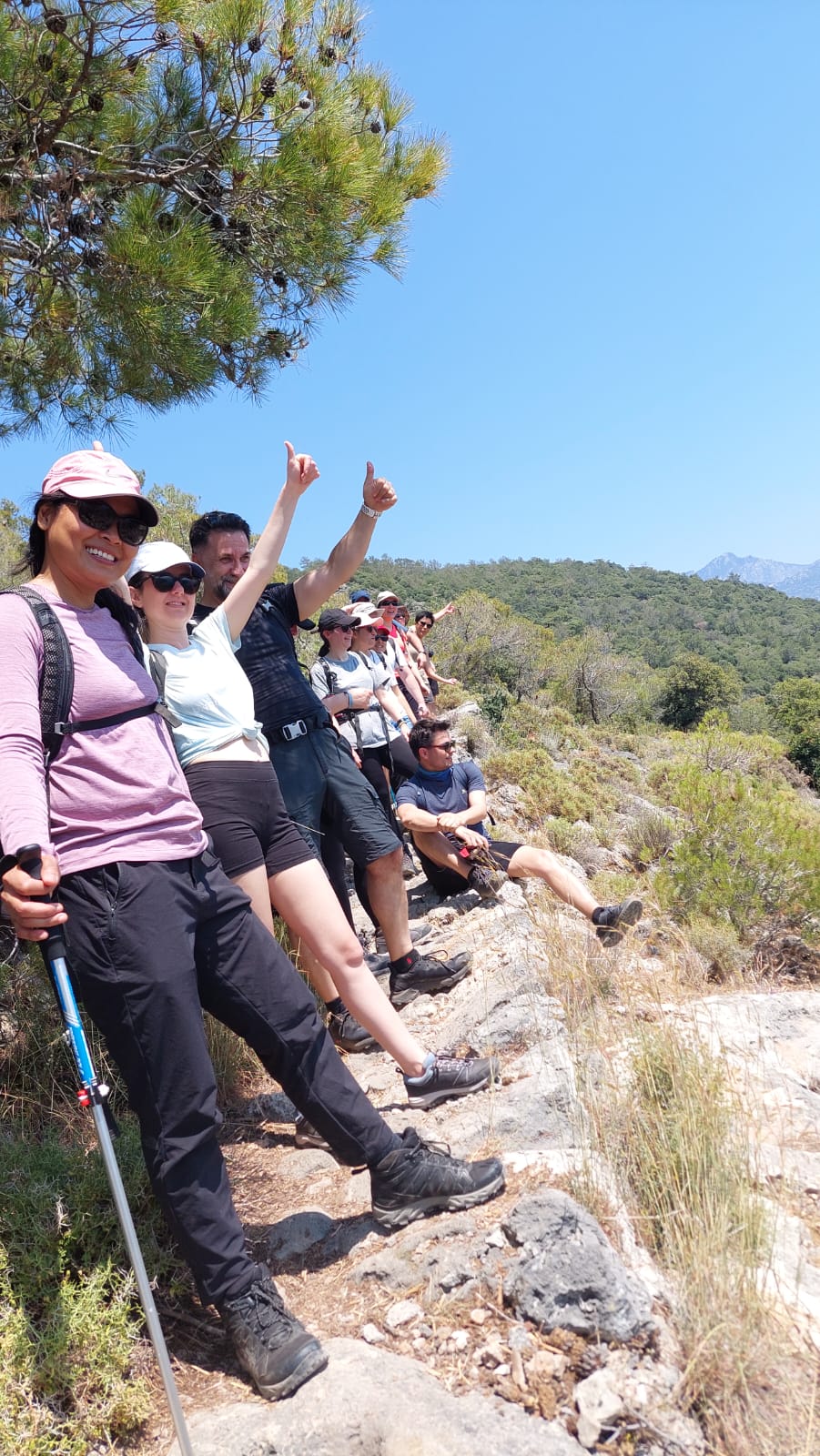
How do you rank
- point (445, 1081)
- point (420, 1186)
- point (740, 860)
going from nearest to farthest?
point (420, 1186)
point (445, 1081)
point (740, 860)

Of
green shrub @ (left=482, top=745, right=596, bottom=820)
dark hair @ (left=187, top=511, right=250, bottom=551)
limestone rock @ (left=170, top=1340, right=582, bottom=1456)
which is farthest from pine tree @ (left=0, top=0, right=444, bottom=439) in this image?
green shrub @ (left=482, top=745, right=596, bottom=820)

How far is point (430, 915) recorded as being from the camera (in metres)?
5.23

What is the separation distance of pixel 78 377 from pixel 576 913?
12.3 feet

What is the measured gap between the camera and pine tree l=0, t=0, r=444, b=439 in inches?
137

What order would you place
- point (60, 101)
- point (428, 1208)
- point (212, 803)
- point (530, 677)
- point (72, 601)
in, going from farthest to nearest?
1. point (530, 677)
2. point (60, 101)
3. point (212, 803)
4. point (428, 1208)
5. point (72, 601)

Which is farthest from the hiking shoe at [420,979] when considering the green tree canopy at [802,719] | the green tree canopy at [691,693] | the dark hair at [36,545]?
the green tree canopy at [691,693]

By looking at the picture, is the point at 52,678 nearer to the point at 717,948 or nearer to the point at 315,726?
the point at 315,726

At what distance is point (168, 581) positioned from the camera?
2.46 metres

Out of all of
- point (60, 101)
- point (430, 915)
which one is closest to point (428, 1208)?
point (430, 915)

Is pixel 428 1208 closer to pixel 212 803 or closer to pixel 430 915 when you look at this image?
pixel 212 803

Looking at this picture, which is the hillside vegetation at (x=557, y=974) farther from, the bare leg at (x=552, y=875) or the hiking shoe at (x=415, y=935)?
the hiking shoe at (x=415, y=935)

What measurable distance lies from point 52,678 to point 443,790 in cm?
359

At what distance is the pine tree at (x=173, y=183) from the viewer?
349cm

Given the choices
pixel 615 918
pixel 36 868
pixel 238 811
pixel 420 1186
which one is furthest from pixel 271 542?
pixel 615 918
